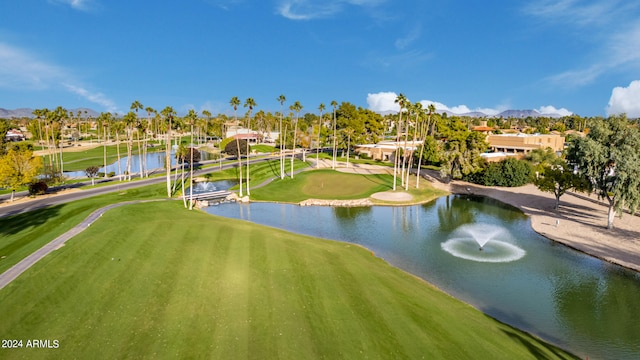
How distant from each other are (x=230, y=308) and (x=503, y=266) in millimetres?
28468

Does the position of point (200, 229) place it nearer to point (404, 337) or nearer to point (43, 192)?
point (404, 337)

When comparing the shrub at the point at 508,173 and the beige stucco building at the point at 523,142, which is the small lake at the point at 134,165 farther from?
the beige stucco building at the point at 523,142

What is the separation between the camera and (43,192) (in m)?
59.9

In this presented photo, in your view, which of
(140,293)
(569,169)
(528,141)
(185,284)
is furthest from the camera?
(528,141)

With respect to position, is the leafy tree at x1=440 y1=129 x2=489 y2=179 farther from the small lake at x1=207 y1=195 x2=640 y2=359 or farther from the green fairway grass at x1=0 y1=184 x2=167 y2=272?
A: the green fairway grass at x1=0 y1=184 x2=167 y2=272

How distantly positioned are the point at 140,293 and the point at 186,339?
6814mm

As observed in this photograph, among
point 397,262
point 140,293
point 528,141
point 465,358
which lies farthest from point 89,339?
point 528,141

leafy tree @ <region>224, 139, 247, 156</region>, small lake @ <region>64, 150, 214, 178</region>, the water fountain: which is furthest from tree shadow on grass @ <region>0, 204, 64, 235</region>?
leafy tree @ <region>224, 139, 247, 156</region>

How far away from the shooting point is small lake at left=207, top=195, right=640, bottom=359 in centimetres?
2577

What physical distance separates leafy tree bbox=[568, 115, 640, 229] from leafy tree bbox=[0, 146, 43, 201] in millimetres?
82353

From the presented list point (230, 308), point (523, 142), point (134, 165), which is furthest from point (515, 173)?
point (134, 165)

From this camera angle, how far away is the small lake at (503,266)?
25766 mm

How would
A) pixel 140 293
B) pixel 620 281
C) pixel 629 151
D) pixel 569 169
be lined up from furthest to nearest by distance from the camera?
pixel 569 169 → pixel 629 151 → pixel 620 281 → pixel 140 293

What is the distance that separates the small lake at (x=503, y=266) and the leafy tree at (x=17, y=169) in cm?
3053
